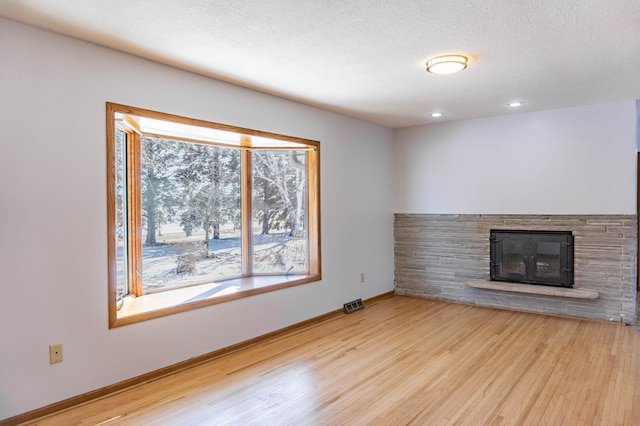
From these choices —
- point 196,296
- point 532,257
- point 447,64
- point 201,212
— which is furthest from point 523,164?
point 196,296

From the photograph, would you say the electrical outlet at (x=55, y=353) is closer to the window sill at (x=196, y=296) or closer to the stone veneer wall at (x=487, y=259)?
the window sill at (x=196, y=296)

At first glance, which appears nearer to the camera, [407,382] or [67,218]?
[67,218]

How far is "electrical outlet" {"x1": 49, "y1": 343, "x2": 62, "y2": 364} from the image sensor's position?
2.45 metres

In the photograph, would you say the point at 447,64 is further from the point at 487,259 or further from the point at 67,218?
the point at 487,259

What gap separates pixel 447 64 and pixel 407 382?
236 cm

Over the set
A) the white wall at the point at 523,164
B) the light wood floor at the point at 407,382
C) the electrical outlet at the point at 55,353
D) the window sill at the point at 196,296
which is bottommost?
the light wood floor at the point at 407,382

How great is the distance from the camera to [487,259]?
5051 mm

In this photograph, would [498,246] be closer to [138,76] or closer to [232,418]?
[232,418]

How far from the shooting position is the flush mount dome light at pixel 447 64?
9.46 feet

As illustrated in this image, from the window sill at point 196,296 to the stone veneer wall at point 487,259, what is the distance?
183cm

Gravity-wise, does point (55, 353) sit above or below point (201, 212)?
below

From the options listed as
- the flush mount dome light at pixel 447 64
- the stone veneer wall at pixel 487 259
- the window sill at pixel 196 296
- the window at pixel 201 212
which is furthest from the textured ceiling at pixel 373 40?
the window sill at pixel 196 296

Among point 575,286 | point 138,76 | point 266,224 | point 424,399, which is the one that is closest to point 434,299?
point 575,286

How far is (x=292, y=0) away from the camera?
6.82ft
